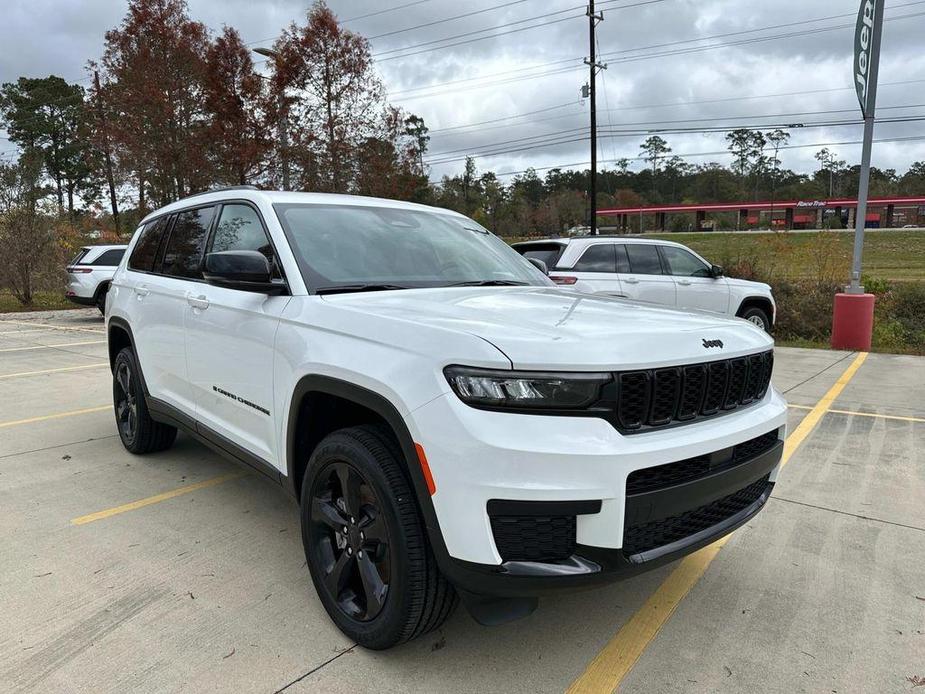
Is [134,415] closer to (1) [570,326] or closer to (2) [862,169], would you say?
(1) [570,326]

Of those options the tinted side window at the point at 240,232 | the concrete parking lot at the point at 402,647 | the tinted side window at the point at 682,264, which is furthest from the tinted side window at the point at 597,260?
the tinted side window at the point at 240,232

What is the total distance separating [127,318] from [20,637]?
2617mm

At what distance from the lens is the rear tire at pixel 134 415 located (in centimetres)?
476

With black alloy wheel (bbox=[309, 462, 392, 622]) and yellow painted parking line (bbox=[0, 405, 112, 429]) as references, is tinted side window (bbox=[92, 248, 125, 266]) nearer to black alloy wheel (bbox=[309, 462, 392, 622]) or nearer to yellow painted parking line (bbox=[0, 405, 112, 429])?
yellow painted parking line (bbox=[0, 405, 112, 429])

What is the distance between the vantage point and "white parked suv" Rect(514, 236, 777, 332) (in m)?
9.68

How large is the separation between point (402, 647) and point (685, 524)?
3.86ft

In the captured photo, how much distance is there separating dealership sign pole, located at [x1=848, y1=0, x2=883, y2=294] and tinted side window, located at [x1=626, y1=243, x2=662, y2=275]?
302 centimetres

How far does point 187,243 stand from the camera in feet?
13.8

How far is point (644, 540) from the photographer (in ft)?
7.22

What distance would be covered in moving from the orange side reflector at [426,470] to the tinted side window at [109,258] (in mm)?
15847

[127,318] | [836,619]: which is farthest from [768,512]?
[127,318]

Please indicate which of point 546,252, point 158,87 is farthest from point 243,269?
point 158,87

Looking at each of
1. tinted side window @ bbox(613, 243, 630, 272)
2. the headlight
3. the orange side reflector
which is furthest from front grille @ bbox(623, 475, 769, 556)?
tinted side window @ bbox(613, 243, 630, 272)

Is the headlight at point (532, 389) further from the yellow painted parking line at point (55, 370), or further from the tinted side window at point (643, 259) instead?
the yellow painted parking line at point (55, 370)
